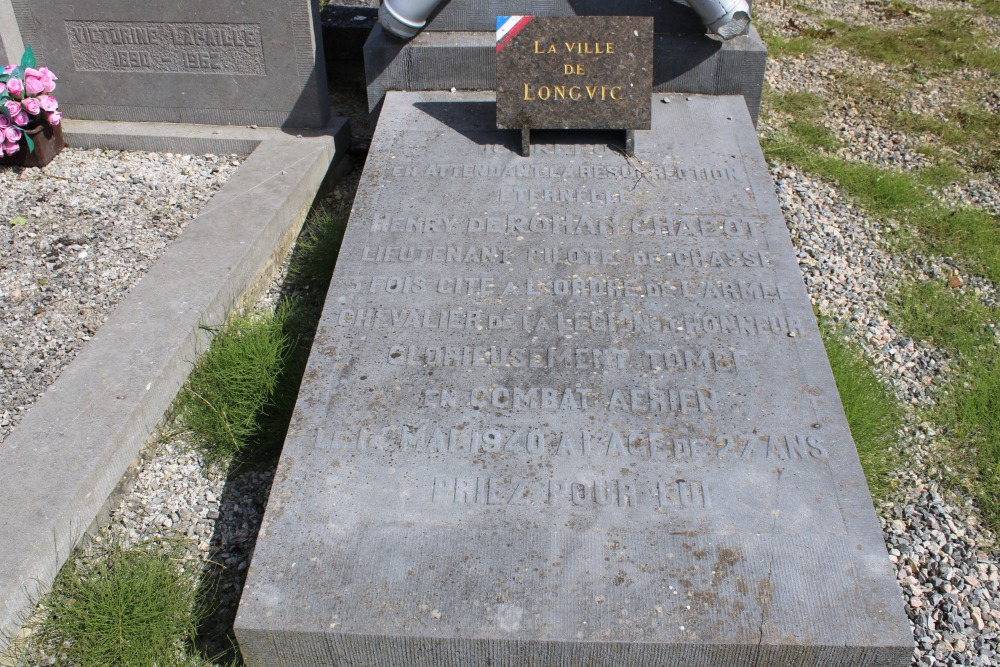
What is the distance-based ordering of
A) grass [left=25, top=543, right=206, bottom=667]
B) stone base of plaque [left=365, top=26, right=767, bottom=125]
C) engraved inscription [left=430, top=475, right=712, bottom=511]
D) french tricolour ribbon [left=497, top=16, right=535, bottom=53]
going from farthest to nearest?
1. stone base of plaque [left=365, top=26, right=767, bottom=125]
2. french tricolour ribbon [left=497, top=16, right=535, bottom=53]
3. engraved inscription [left=430, top=475, right=712, bottom=511]
4. grass [left=25, top=543, right=206, bottom=667]

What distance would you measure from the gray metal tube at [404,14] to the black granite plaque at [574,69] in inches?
27.4

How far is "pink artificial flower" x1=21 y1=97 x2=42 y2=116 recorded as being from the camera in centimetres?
470

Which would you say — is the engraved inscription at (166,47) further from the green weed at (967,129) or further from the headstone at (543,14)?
the green weed at (967,129)

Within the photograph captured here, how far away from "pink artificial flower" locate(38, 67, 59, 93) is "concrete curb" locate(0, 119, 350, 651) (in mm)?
1222

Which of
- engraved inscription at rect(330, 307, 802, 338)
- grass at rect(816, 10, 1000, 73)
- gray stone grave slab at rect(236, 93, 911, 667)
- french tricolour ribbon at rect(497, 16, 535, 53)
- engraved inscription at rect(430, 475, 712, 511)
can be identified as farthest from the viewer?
grass at rect(816, 10, 1000, 73)

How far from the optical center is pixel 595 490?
256cm

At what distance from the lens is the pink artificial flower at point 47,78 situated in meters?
4.78

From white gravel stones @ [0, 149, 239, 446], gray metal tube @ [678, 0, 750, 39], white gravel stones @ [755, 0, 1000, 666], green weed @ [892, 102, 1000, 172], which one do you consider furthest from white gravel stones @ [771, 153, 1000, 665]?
white gravel stones @ [0, 149, 239, 446]

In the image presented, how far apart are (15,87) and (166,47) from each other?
859mm

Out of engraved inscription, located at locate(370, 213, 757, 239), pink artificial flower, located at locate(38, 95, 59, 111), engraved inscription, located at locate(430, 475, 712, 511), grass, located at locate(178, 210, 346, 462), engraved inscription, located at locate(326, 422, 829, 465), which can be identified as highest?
pink artificial flower, located at locate(38, 95, 59, 111)

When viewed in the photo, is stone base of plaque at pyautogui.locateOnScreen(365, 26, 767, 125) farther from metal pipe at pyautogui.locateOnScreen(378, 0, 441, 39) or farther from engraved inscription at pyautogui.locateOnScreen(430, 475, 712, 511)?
engraved inscription at pyautogui.locateOnScreen(430, 475, 712, 511)

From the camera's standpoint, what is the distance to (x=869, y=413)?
3287 millimetres

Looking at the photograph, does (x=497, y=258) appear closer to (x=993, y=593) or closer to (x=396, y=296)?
(x=396, y=296)

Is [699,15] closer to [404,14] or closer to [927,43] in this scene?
[404,14]
